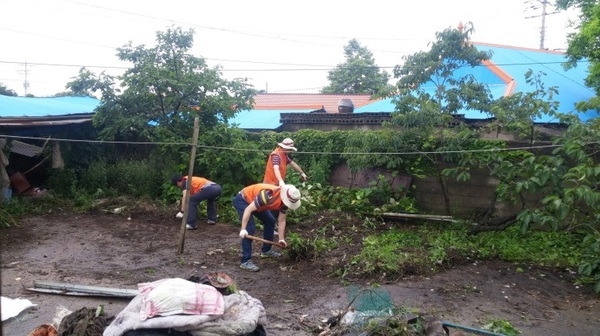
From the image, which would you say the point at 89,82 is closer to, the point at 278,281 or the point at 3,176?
the point at 3,176

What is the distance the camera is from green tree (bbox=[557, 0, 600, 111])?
35.6 feet

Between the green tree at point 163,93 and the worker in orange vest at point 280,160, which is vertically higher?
the green tree at point 163,93

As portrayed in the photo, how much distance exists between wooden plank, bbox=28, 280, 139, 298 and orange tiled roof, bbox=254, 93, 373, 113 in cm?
1219

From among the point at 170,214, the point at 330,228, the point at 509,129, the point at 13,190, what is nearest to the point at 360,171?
the point at 330,228

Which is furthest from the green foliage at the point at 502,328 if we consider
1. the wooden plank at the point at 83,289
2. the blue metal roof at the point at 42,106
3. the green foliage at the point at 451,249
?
the blue metal roof at the point at 42,106

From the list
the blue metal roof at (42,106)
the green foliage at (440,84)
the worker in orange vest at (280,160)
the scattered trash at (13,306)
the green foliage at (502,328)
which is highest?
the green foliage at (440,84)

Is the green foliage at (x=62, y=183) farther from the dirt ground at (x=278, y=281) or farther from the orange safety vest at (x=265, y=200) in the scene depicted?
the orange safety vest at (x=265, y=200)

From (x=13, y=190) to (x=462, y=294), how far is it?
31.1 feet

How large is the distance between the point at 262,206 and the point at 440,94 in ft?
13.5

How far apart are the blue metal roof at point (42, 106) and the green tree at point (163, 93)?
134cm

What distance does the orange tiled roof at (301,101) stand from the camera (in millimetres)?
18078

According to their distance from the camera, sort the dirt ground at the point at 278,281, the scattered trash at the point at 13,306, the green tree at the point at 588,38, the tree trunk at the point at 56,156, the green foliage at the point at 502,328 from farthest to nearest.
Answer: the tree trunk at the point at 56,156, the green tree at the point at 588,38, the dirt ground at the point at 278,281, the scattered trash at the point at 13,306, the green foliage at the point at 502,328

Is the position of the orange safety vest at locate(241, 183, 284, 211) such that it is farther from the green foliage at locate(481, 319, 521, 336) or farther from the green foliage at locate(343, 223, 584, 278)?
the green foliage at locate(481, 319, 521, 336)

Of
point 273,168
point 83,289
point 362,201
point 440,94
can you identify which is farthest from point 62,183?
point 440,94
